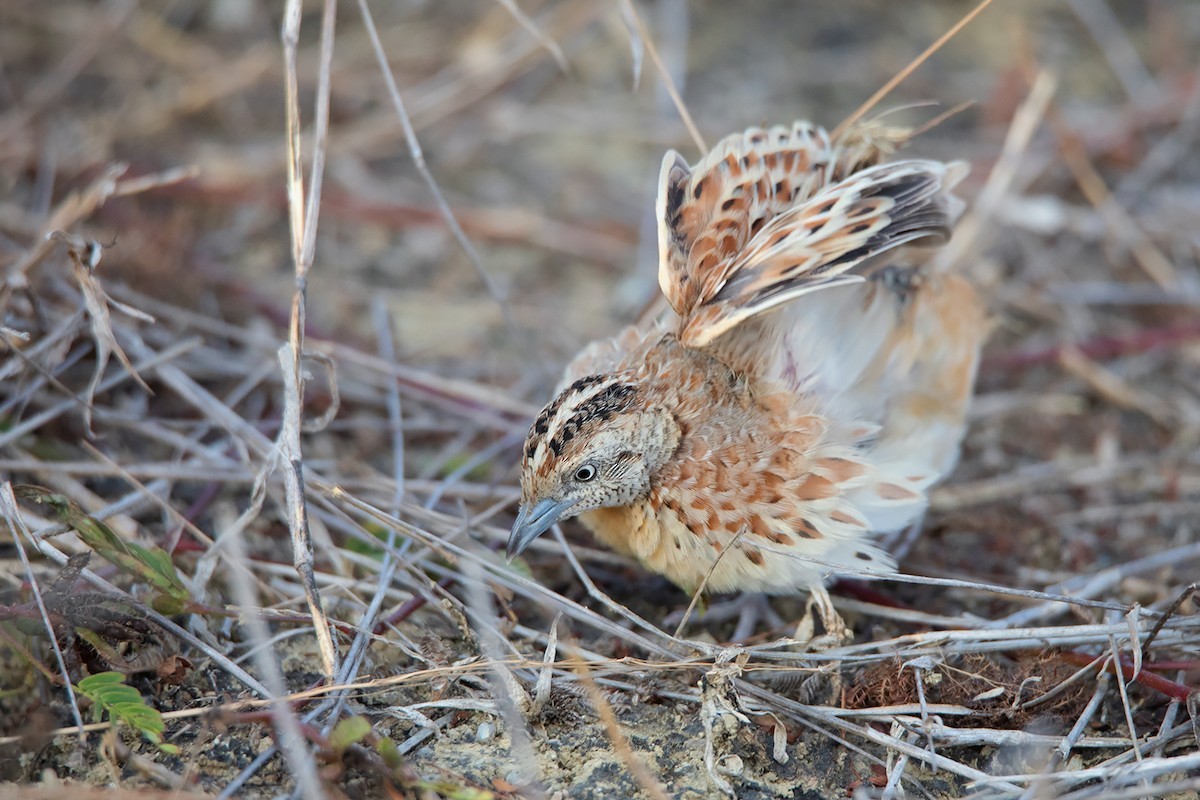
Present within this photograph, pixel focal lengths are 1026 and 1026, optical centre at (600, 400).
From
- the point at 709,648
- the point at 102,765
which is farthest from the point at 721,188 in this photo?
the point at 102,765

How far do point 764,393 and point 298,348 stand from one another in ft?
5.76

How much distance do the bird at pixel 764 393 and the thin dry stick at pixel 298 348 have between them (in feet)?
2.44

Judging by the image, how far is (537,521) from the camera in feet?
12.5

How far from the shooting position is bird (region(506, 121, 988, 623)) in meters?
3.67

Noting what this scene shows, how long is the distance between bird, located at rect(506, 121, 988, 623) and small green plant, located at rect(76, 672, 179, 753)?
1.30 m

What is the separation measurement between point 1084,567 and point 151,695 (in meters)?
3.74

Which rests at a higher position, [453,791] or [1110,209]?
[1110,209]

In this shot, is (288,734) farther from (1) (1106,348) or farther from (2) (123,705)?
(1) (1106,348)

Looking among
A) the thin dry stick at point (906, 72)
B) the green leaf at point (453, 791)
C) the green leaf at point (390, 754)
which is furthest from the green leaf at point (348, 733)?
the thin dry stick at point (906, 72)

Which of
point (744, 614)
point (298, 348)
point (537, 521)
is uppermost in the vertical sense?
point (298, 348)

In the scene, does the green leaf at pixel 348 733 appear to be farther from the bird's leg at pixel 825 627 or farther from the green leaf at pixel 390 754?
the bird's leg at pixel 825 627

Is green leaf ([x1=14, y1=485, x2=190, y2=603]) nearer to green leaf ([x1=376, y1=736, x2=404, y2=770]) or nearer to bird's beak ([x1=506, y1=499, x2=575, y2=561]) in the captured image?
green leaf ([x1=376, y1=736, x2=404, y2=770])

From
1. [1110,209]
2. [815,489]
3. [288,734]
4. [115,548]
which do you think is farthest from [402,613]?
[1110,209]

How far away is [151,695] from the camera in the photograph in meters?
3.49
